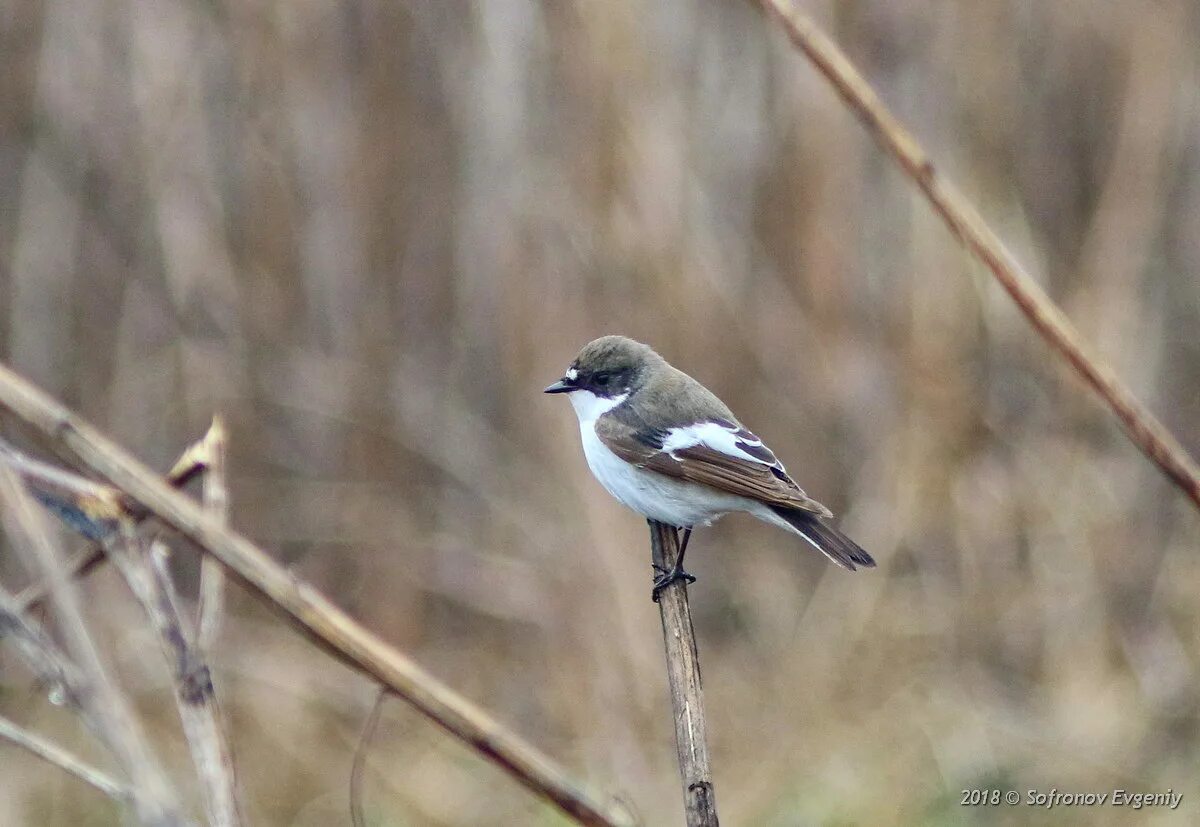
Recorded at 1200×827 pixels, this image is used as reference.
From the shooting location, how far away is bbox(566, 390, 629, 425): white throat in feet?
13.7

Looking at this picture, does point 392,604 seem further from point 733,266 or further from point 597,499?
point 733,266

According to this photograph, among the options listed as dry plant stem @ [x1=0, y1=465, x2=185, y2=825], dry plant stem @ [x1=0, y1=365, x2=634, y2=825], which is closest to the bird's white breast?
dry plant stem @ [x1=0, y1=365, x2=634, y2=825]

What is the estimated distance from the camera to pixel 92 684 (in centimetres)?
145

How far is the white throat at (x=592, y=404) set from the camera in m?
4.17

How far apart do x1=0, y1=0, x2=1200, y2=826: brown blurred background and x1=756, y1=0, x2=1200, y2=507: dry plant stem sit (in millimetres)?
3391

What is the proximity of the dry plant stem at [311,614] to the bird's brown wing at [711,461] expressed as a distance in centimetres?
219

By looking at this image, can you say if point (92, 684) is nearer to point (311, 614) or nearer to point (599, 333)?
point (311, 614)

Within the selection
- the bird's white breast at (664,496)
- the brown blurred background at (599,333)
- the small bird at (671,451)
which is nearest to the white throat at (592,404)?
the small bird at (671,451)

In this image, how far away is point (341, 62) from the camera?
6445 mm

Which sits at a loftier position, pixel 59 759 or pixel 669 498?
pixel 669 498

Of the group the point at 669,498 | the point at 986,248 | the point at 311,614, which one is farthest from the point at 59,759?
the point at 669,498

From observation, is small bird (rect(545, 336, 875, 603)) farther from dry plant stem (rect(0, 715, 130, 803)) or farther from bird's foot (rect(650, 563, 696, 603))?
dry plant stem (rect(0, 715, 130, 803))

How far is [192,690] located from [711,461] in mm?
2431

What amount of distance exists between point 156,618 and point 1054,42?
6452 millimetres
